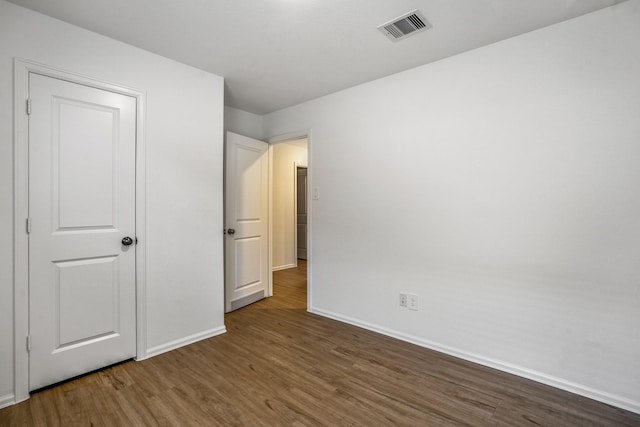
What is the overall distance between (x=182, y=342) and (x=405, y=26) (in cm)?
302

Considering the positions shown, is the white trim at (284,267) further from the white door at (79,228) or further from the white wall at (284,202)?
the white door at (79,228)

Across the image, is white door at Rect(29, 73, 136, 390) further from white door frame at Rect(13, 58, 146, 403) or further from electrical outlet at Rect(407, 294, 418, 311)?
electrical outlet at Rect(407, 294, 418, 311)

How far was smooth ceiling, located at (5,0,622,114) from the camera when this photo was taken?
1.82m

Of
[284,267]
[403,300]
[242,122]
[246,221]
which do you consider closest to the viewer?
[403,300]

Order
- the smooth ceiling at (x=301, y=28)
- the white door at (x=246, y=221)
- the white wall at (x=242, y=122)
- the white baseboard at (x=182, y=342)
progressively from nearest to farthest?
the smooth ceiling at (x=301, y=28), the white baseboard at (x=182, y=342), the white door at (x=246, y=221), the white wall at (x=242, y=122)

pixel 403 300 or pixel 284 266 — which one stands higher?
pixel 403 300

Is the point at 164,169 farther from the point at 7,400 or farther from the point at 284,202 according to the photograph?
the point at 284,202

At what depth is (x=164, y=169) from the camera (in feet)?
8.10

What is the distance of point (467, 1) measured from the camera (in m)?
1.78

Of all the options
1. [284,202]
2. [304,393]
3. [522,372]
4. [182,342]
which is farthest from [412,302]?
[284,202]

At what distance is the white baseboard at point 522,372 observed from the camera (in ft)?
5.98

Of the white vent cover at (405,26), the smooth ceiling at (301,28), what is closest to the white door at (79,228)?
the smooth ceiling at (301,28)

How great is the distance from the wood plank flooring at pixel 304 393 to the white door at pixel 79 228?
0.26 meters

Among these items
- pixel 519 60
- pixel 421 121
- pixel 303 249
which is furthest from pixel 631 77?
pixel 303 249
